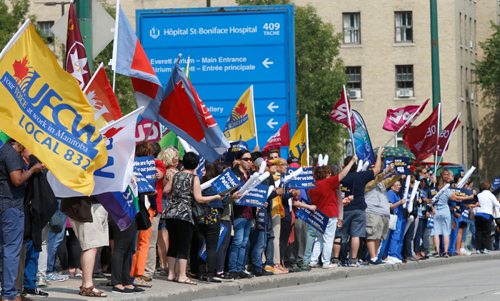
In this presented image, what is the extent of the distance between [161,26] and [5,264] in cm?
1218

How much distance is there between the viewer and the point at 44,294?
16.7 meters

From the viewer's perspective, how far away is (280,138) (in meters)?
25.1

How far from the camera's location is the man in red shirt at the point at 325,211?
24.6m

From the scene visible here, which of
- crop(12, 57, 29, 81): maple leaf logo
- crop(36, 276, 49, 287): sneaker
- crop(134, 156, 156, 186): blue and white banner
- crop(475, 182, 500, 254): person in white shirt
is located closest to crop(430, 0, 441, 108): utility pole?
crop(475, 182, 500, 254): person in white shirt

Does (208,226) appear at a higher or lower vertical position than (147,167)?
lower

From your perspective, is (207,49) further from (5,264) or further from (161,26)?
(5,264)

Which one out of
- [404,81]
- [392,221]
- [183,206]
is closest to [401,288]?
[183,206]

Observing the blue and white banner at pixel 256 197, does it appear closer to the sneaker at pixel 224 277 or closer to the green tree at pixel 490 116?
the sneaker at pixel 224 277

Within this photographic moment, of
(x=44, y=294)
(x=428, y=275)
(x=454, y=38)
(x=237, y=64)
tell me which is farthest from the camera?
(x=454, y=38)

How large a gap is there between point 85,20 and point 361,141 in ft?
32.3

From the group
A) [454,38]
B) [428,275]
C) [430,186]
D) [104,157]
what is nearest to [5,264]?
[104,157]

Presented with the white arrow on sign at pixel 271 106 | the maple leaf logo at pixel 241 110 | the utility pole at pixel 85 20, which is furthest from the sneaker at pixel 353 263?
the utility pole at pixel 85 20

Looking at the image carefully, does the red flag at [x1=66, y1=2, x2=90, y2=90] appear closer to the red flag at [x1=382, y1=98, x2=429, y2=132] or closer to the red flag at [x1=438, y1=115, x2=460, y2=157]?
the red flag at [x1=382, y1=98, x2=429, y2=132]

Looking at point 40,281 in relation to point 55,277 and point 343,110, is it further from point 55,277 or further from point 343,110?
point 343,110
